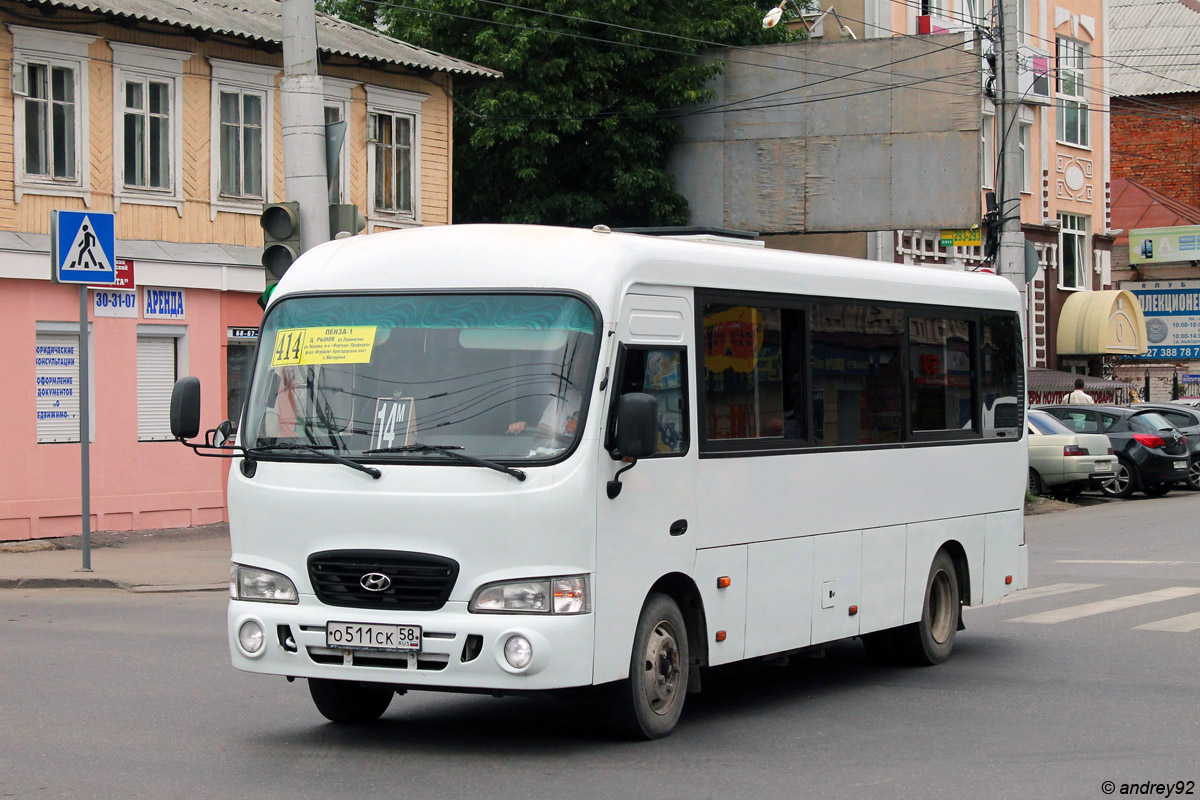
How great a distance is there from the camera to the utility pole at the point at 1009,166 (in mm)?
24391

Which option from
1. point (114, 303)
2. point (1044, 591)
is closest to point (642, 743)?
point (1044, 591)

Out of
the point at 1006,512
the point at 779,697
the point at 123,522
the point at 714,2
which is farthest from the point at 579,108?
the point at 779,697

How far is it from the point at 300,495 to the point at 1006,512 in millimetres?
5928

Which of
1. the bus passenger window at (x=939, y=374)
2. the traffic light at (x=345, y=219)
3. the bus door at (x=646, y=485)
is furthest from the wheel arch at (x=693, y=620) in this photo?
the traffic light at (x=345, y=219)

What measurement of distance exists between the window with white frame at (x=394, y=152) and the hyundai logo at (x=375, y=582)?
1822cm

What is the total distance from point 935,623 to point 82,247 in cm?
916

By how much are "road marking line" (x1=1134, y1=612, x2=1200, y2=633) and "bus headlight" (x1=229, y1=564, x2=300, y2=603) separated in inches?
286

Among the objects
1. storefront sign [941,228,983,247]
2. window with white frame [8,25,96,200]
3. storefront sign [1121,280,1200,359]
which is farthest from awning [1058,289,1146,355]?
window with white frame [8,25,96,200]

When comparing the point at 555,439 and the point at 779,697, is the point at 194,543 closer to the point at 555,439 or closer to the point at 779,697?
the point at 779,697

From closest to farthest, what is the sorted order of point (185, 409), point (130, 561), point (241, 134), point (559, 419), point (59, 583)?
point (559, 419) → point (185, 409) → point (59, 583) → point (130, 561) → point (241, 134)

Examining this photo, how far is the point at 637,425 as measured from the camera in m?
7.48

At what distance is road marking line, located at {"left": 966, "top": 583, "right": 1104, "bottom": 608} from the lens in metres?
14.7

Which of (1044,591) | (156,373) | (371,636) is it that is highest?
(156,373)

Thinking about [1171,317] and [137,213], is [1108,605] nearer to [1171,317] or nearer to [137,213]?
[137,213]
